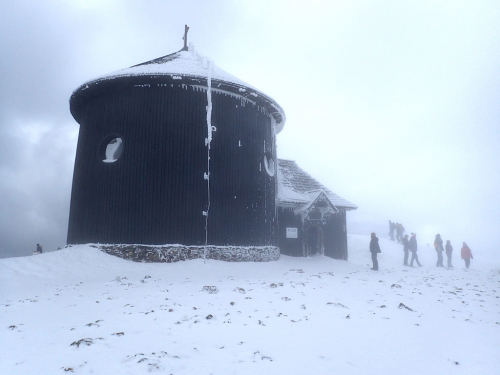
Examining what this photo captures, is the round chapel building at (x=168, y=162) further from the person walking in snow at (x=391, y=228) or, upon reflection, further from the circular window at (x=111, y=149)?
the person walking in snow at (x=391, y=228)

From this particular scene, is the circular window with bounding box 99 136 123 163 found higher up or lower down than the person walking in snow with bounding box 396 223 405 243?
higher up

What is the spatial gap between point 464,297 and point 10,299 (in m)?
11.7

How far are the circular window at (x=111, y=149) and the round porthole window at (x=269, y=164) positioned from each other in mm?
6228

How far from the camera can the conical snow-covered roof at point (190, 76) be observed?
13352 millimetres

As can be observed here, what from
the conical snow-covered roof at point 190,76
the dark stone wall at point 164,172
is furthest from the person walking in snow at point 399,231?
the dark stone wall at point 164,172

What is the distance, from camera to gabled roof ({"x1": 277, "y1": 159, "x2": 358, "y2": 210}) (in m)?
18.8

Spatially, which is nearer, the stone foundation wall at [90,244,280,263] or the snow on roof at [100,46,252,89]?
the stone foundation wall at [90,244,280,263]

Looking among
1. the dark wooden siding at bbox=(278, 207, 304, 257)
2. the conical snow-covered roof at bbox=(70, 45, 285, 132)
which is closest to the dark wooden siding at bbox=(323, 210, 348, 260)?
the dark wooden siding at bbox=(278, 207, 304, 257)

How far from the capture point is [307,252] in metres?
18.7

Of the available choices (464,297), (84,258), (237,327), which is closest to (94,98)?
(84,258)

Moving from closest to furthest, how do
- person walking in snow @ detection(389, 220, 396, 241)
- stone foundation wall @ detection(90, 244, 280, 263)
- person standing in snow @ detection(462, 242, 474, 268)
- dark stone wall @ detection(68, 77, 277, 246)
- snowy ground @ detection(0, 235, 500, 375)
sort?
snowy ground @ detection(0, 235, 500, 375) < stone foundation wall @ detection(90, 244, 280, 263) < dark stone wall @ detection(68, 77, 277, 246) < person standing in snow @ detection(462, 242, 474, 268) < person walking in snow @ detection(389, 220, 396, 241)

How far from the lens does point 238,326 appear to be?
5.80 m

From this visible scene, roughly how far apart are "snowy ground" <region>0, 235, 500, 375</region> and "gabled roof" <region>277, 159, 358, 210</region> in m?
8.29

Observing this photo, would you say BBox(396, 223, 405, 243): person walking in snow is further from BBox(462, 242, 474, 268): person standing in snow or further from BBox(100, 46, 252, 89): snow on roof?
BBox(100, 46, 252, 89): snow on roof
